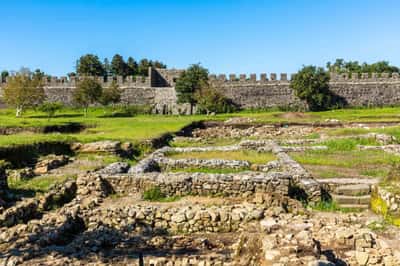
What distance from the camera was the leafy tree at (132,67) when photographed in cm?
7500

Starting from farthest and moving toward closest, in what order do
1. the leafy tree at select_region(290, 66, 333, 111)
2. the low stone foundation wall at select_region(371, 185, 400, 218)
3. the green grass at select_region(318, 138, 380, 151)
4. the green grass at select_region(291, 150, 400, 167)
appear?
the leafy tree at select_region(290, 66, 333, 111)
the green grass at select_region(318, 138, 380, 151)
the green grass at select_region(291, 150, 400, 167)
the low stone foundation wall at select_region(371, 185, 400, 218)

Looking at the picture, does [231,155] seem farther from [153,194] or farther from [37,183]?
[37,183]

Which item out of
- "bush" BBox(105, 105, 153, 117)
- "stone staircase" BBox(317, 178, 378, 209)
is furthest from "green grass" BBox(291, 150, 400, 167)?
"bush" BBox(105, 105, 153, 117)

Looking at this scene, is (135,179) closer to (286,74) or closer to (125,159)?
(125,159)

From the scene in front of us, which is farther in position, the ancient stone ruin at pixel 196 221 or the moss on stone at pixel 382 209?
the moss on stone at pixel 382 209

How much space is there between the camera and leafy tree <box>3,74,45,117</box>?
117 feet

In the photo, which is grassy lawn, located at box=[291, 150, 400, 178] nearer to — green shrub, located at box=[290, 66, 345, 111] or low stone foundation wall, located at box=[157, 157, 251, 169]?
low stone foundation wall, located at box=[157, 157, 251, 169]

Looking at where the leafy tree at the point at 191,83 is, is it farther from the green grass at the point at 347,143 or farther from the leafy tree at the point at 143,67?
the leafy tree at the point at 143,67

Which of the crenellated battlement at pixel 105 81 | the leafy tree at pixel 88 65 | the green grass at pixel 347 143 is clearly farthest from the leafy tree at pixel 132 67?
the green grass at pixel 347 143

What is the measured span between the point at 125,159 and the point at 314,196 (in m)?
8.24

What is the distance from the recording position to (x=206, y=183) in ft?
36.0

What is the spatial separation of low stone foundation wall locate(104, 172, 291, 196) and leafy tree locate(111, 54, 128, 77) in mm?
64046

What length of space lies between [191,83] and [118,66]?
31.8 meters

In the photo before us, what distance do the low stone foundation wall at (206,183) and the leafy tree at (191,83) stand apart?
33.6 meters
